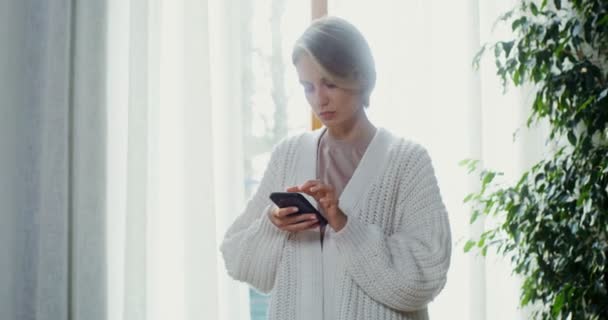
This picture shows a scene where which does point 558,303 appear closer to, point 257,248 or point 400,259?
point 400,259

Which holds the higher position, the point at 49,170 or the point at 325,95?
the point at 325,95

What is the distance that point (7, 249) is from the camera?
2143 millimetres

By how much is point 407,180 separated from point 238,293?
0.98 m

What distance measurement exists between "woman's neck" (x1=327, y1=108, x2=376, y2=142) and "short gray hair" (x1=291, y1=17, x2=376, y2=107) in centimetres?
7

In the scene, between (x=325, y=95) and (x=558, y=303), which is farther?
(x=558, y=303)

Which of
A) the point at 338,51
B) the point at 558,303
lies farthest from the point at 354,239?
the point at 558,303

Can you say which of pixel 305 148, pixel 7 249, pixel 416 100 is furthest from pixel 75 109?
pixel 416 100

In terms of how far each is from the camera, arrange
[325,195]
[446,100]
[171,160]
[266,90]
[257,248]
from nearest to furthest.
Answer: [325,195]
[257,248]
[171,160]
[266,90]
[446,100]

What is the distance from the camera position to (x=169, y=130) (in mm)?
2309

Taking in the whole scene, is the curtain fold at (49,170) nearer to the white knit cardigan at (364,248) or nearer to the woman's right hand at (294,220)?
the white knit cardigan at (364,248)

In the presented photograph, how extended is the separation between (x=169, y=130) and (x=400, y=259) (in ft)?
3.56

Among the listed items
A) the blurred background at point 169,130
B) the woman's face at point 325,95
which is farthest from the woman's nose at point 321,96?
the blurred background at point 169,130

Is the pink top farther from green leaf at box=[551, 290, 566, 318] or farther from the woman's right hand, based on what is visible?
green leaf at box=[551, 290, 566, 318]

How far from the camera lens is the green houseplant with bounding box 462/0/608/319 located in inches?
82.9
